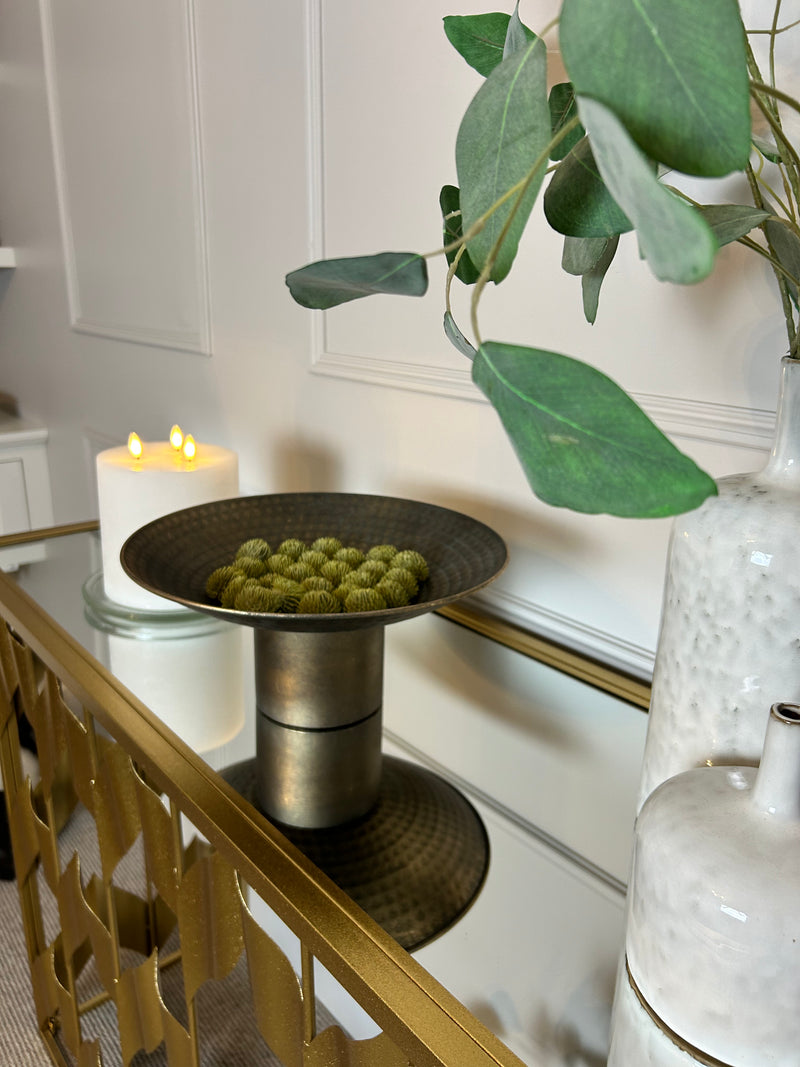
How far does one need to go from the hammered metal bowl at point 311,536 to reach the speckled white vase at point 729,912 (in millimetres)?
195

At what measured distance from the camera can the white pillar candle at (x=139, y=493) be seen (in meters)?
0.74

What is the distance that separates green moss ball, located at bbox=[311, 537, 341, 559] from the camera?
571mm

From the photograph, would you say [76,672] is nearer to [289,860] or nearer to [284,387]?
[289,860]

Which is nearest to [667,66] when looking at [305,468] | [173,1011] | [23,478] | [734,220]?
[734,220]

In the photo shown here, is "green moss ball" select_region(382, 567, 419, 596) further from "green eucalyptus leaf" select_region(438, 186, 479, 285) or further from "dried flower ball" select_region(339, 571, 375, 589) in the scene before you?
"green eucalyptus leaf" select_region(438, 186, 479, 285)

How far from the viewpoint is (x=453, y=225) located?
1.19 ft

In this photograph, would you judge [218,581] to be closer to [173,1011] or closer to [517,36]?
[517,36]

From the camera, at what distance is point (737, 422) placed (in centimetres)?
51

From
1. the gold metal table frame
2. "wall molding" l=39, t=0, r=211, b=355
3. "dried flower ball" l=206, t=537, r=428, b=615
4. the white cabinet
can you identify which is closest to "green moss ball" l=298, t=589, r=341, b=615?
"dried flower ball" l=206, t=537, r=428, b=615

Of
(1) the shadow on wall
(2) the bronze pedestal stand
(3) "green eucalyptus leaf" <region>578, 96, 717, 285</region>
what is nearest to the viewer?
(3) "green eucalyptus leaf" <region>578, 96, 717, 285</region>

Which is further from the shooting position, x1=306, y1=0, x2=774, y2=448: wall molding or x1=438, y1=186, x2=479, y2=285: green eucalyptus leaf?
x1=306, y1=0, x2=774, y2=448: wall molding

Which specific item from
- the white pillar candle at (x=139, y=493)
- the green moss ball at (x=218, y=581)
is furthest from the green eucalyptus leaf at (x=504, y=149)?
the white pillar candle at (x=139, y=493)

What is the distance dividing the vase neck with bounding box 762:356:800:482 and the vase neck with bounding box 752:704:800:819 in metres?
0.11

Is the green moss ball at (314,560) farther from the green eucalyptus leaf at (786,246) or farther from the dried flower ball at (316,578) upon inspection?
the green eucalyptus leaf at (786,246)
